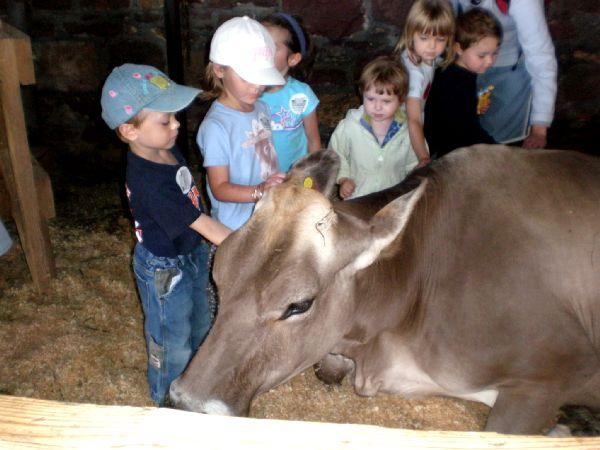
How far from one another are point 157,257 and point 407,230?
1144 mm

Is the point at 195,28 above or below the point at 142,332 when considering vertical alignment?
above

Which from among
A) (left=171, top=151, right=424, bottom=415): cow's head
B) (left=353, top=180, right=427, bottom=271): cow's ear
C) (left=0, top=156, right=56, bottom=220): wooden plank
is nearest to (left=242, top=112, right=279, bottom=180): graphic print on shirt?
(left=171, top=151, right=424, bottom=415): cow's head

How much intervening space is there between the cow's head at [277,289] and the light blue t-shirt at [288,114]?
3.34 ft

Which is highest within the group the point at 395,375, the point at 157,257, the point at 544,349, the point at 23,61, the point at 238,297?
the point at 23,61

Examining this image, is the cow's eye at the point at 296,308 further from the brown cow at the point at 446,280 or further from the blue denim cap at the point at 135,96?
the blue denim cap at the point at 135,96

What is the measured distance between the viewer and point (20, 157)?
375 centimetres

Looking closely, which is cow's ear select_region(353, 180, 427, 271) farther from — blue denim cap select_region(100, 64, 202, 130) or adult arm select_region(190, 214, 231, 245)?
blue denim cap select_region(100, 64, 202, 130)

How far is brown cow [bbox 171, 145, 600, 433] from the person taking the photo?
2287 millimetres

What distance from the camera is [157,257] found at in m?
2.75

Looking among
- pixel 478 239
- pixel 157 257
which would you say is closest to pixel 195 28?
pixel 157 257

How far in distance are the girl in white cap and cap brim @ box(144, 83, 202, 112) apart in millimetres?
313

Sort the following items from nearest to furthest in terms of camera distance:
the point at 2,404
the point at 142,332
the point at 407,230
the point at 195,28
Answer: the point at 2,404, the point at 407,230, the point at 142,332, the point at 195,28

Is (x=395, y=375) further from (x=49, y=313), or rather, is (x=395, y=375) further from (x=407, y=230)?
(x=49, y=313)

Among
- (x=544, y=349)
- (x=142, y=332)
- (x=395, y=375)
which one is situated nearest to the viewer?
(x=544, y=349)
